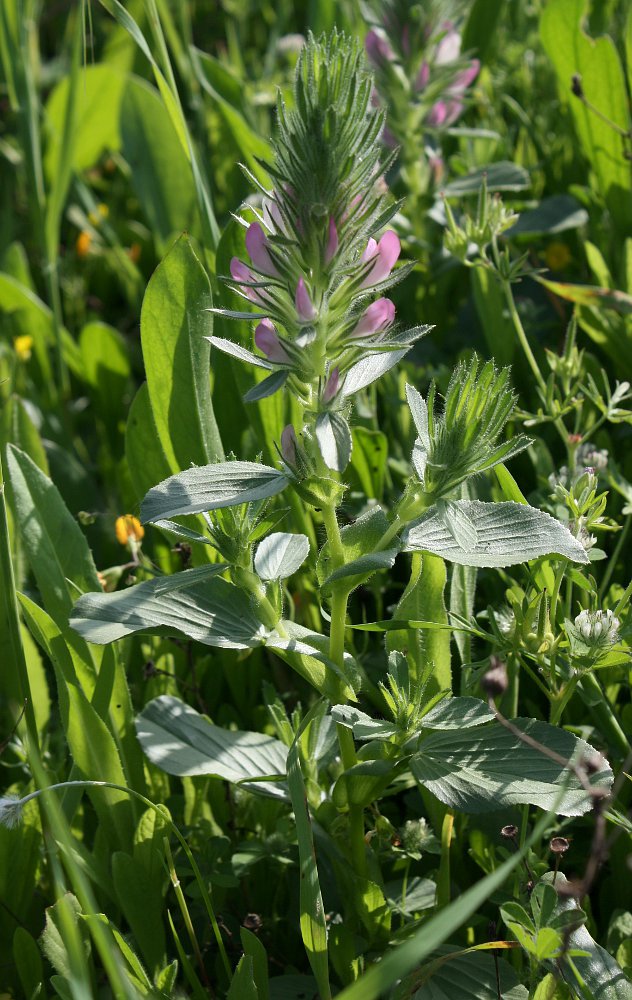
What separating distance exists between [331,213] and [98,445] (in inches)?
55.4

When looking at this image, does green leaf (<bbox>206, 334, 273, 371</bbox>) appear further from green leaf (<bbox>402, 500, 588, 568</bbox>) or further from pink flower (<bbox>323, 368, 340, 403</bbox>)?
green leaf (<bbox>402, 500, 588, 568</bbox>)

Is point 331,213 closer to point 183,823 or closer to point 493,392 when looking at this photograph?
point 493,392

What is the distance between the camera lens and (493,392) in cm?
105

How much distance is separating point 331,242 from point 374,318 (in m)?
0.09

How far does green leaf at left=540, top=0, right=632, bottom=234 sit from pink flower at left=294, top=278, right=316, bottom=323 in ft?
4.08

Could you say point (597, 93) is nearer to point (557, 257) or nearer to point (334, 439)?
point (557, 257)

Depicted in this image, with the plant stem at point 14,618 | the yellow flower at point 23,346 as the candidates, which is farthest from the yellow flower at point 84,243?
the plant stem at point 14,618

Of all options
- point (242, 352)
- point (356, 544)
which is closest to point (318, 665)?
point (356, 544)

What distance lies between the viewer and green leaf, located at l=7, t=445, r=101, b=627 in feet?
4.41

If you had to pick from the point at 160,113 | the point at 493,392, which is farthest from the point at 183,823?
the point at 160,113

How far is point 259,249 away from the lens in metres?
1.04

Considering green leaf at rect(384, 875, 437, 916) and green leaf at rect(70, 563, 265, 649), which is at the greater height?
green leaf at rect(70, 563, 265, 649)

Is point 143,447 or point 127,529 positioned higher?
point 143,447

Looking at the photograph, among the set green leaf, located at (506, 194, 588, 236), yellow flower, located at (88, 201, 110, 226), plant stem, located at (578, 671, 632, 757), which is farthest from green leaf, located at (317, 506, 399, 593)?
yellow flower, located at (88, 201, 110, 226)
